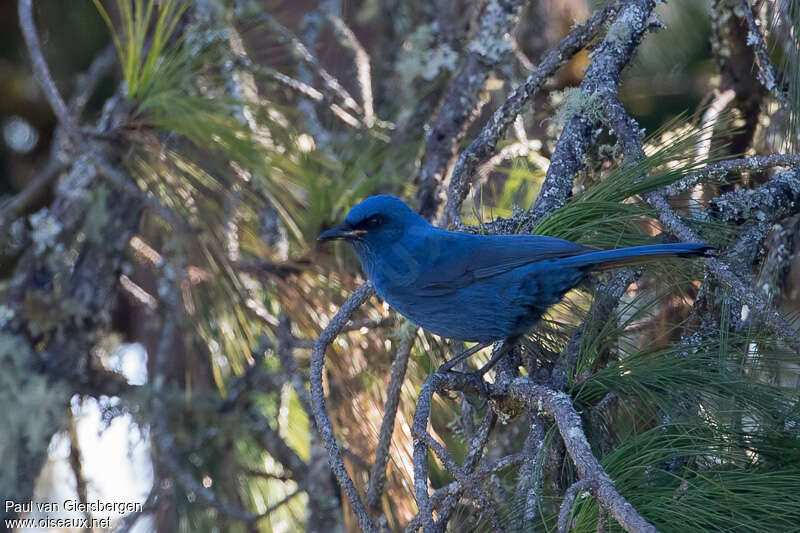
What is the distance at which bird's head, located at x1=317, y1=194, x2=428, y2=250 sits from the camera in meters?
2.60

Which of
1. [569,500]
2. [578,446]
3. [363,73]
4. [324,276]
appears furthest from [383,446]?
[363,73]

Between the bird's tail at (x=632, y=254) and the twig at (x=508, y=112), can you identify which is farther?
the twig at (x=508, y=112)

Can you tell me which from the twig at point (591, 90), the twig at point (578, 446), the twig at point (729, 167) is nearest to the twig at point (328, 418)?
the twig at point (578, 446)

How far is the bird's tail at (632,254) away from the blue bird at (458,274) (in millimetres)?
29

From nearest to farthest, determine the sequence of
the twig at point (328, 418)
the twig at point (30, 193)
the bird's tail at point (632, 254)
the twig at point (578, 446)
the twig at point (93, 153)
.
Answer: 1. the twig at point (578, 446)
2. the twig at point (328, 418)
3. the bird's tail at point (632, 254)
4. the twig at point (93, 153)
5. the twig at point (30, 193)

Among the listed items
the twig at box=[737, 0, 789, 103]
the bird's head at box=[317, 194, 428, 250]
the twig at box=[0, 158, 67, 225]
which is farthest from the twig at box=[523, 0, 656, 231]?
the twig at box=[0, 158, 67, 225]

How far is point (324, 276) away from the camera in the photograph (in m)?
3.16

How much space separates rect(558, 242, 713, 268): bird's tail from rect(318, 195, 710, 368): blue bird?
0.09 ft

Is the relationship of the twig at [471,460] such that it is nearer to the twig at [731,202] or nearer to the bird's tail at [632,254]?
the bird's tail at [632,254]

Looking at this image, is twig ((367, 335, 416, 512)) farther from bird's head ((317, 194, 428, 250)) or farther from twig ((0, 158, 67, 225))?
twig ((0, 158, 67, 225))

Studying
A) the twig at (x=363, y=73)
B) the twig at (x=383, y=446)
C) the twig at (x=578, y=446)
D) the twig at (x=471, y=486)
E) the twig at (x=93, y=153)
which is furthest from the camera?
the twig at (x=363, y=73)

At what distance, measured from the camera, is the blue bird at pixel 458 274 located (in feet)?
7.88

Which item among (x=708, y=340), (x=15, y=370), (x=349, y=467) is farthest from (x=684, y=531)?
(x=15, y=370)

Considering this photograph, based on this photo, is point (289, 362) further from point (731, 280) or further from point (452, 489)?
point (731, 280)
